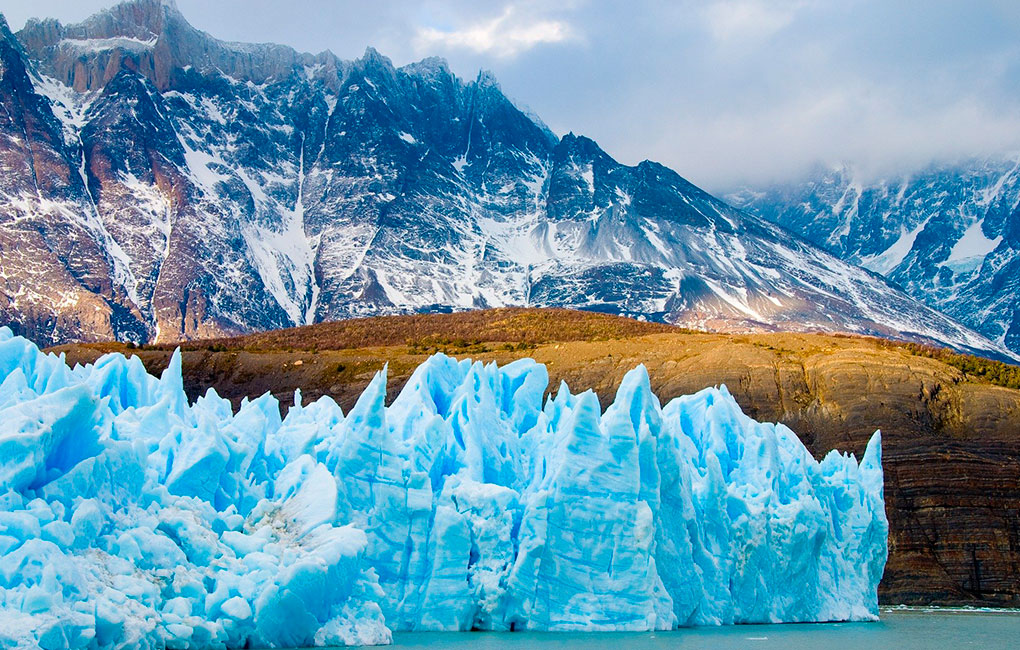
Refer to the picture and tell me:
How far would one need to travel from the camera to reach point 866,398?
65.8 metres

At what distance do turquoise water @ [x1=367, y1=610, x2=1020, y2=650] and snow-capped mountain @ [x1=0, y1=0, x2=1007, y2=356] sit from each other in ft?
350

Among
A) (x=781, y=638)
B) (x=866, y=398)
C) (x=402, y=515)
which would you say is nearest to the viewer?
(x=402, y=515)

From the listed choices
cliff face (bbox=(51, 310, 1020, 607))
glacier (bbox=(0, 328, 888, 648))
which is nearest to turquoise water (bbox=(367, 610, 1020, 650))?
glacier (bbox=(0, 328, 888, 648))

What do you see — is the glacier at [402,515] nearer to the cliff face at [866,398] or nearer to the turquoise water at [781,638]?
the turquoise water at [781,638]

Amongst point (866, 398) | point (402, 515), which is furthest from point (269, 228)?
point (402, 515)

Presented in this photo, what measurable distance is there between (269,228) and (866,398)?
122659 millimetres

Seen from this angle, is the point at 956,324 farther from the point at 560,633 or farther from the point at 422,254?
the point at 560,633

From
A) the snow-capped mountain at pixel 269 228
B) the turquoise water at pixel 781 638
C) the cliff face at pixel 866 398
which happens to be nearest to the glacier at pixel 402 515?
the turquoise water at pixel 781 638

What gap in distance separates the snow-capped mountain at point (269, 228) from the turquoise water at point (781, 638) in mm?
106660

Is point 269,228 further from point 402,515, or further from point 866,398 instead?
point 402,515

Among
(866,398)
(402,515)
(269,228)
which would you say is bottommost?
(402,515)

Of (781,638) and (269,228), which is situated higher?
(269,228)

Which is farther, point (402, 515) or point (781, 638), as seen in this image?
point (781, 638)

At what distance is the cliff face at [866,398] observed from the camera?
58.8m
